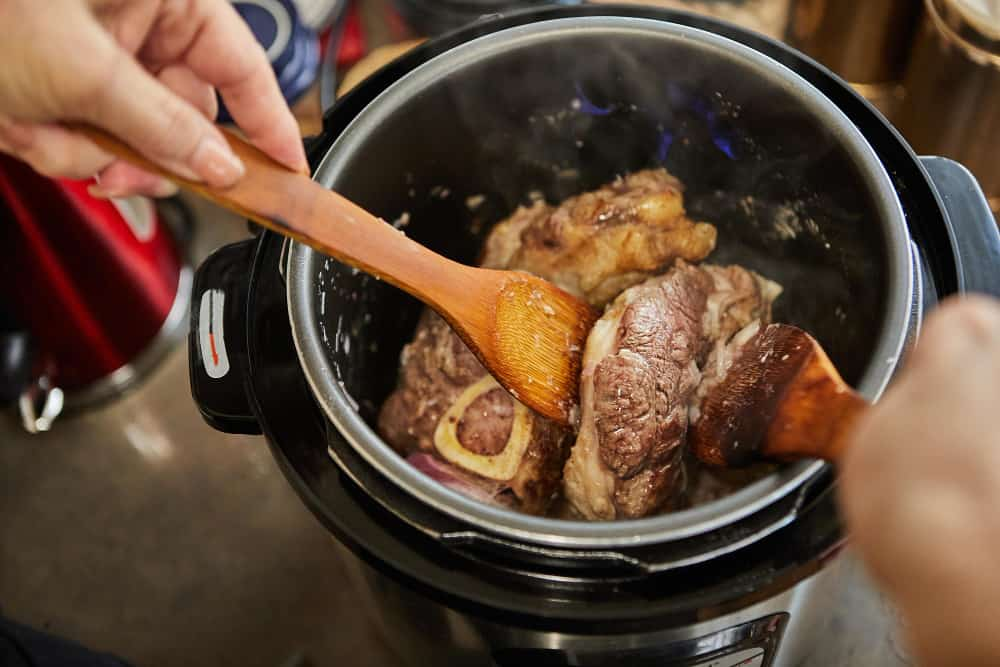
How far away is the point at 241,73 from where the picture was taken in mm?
957

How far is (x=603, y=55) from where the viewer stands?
1170 millimetres

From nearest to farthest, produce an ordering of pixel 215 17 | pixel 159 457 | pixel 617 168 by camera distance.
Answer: pixel 215 17 → pixel 617 168 → pixel 159 457

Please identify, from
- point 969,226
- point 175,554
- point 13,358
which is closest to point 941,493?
point 969,226

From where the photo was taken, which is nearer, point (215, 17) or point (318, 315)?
point (215, 17)

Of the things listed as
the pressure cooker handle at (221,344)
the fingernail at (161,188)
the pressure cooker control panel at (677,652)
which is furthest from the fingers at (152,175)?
the pressure cooker control panel at (677,652)

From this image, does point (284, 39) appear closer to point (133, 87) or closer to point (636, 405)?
point (133, 87)

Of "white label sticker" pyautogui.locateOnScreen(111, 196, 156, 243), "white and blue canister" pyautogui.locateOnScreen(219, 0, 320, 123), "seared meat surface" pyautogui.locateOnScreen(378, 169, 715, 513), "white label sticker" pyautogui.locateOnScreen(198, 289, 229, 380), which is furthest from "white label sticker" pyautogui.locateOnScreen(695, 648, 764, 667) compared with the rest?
"white label sticker" pyautogui.locateOnScreen(111, 196, 156, 243)

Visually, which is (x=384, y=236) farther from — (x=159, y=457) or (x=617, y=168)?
(x=159, y=457)

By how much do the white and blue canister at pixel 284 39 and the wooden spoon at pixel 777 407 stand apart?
1134 mm

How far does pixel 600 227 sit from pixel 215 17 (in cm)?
59

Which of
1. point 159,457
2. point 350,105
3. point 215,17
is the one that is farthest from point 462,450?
point 159,457

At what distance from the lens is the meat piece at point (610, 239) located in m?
1.24

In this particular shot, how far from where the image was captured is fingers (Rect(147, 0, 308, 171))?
94 cm

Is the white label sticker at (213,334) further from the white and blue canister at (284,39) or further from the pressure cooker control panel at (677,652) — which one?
the white and blue canister at (284,39)
